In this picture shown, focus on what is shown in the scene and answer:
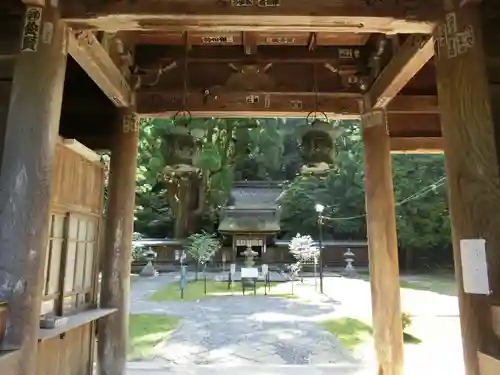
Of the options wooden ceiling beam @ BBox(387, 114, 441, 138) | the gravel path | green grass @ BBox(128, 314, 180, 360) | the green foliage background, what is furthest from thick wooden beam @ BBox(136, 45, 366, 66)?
the green foliage background

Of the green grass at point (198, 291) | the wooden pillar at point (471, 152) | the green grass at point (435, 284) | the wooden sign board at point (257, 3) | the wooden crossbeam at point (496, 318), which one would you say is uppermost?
the wooden sign board at point (257, 3)

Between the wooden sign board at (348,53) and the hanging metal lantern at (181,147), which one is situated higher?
the wooden sign board at (348,53)

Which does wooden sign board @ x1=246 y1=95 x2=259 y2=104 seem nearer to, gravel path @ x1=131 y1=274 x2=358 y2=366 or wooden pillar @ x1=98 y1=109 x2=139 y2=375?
wooden pillar @ x1=98 y1=109 x2=139 y2=375

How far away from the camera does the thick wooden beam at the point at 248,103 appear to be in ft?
16.6

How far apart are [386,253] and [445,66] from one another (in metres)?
2.52

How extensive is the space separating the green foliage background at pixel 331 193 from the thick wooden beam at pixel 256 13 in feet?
44.4

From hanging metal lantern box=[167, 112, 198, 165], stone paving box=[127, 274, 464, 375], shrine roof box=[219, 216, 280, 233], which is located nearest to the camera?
hanging metal lantern box=[167, 112, 198, 165]

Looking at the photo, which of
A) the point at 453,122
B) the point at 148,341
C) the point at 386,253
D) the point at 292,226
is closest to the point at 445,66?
the point at 453,122

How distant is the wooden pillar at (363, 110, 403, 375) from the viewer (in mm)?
4578

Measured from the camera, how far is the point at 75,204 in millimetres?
4215

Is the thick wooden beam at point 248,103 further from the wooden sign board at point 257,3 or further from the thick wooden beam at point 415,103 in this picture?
the wooden sign board at point 257,3

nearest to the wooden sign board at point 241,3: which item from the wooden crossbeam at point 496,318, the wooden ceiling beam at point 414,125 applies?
the wooden crossbeam at point 496,318

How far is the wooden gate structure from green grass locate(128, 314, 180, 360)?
3076 mm

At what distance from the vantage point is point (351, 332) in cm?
948
